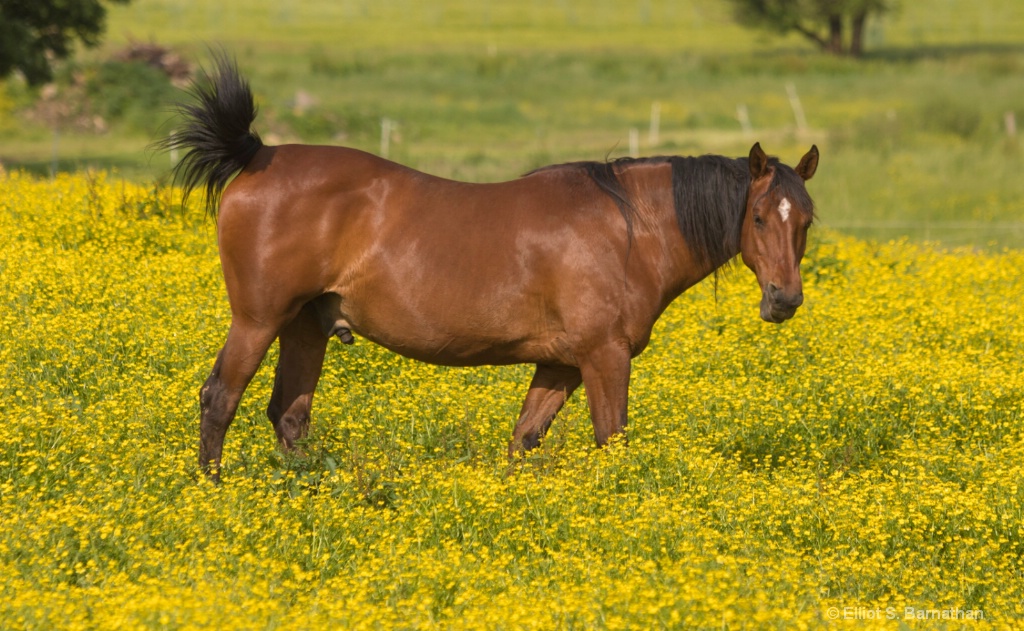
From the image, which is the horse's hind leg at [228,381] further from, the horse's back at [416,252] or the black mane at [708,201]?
A: the black mane at [708,201]

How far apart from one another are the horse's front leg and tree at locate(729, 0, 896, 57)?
181 feet

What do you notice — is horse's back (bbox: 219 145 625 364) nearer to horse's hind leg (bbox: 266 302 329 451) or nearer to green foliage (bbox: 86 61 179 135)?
horse's hind leg (bbox: 266 302 329 451)

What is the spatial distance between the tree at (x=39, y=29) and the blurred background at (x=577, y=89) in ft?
0.21

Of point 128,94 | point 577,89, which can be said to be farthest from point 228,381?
point 577,89

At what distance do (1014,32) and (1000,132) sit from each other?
46.8m

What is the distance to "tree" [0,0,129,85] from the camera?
84.8 feet

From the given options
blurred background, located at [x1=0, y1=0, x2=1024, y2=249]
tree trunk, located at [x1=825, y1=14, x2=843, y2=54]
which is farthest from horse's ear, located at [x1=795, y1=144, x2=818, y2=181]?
tree trunk, located at [x1=825, y1=14, x2=843, y2=54]

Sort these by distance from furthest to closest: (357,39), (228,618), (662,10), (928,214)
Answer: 1. (662,10)
2. (357,39)
3. (928,214)
4. (228,618)

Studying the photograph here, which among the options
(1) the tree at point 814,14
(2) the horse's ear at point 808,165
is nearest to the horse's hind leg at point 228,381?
(2) the horse's ear at point 808,165

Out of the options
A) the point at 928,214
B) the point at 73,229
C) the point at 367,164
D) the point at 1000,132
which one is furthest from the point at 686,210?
the point at 1000,132

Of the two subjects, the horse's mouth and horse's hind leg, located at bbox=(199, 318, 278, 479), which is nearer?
the horse's mouth

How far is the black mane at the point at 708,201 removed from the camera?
6914 millimetres

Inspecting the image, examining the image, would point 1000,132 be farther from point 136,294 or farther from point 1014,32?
point 1014,32

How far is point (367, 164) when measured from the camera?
717 cm
